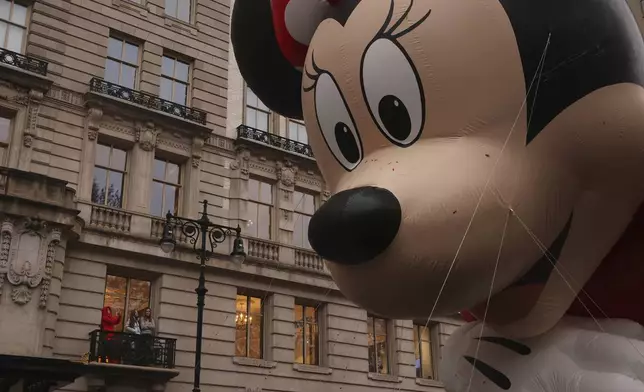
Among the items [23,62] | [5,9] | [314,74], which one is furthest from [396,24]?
[5,9]

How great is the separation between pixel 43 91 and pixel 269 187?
714cm

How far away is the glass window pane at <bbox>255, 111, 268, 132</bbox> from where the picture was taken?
21.8m

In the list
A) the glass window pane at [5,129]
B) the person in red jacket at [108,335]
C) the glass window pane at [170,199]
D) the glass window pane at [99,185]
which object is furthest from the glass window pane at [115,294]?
the glass window pane at [5,129]

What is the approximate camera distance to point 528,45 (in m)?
3.47

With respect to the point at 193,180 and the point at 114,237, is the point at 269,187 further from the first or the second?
the point at 114,237

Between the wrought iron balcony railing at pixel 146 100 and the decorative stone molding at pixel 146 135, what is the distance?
557 millimetres

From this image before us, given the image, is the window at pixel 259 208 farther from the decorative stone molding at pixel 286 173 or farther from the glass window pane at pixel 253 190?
the decorative stone molding at pixel 286 173

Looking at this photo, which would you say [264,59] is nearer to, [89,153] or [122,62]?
[89,153]

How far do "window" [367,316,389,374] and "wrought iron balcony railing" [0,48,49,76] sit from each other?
12.1 meters

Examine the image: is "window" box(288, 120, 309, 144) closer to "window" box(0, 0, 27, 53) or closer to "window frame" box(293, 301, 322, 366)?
"window frame" box(293, 301, 322, 366)

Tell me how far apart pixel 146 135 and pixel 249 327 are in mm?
6080

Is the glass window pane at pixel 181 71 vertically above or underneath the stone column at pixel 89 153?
above

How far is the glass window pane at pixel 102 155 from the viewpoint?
714 inches

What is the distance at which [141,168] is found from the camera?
1836cm
